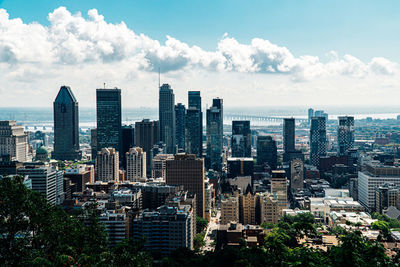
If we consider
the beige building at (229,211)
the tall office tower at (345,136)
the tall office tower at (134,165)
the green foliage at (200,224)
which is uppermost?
the tall office tower at (345,136)

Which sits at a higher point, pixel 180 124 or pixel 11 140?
pixel 180 124

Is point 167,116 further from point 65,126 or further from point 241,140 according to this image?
point 241,140

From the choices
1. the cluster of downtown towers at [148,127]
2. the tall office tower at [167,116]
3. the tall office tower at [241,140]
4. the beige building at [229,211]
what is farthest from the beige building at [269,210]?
the tall office tower at [167,116]

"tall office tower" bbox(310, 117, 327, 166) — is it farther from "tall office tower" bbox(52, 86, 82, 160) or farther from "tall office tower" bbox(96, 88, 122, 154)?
"tall office tower" bbox(52, 86, 82, 160)

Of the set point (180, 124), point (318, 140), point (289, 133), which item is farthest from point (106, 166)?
point (318, 140)

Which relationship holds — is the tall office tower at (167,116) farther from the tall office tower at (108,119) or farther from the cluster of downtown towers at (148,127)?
the tall office tower at (108,119)

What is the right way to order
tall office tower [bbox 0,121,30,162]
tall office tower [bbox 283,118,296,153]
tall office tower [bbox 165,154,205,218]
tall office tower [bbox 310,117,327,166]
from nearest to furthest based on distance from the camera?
1. tall office tower [bbox 165,154,205,218]
2. tall office tower [bbox 0,121,30,162]
3. tall office tower [bbox 310,117,327,166]
4. tall office tower [bbox 283,118,296,153]

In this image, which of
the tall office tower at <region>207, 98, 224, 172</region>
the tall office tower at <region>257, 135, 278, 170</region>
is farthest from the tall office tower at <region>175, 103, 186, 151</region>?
the tall office tower at <region>257, 135, 278, 170</region>
